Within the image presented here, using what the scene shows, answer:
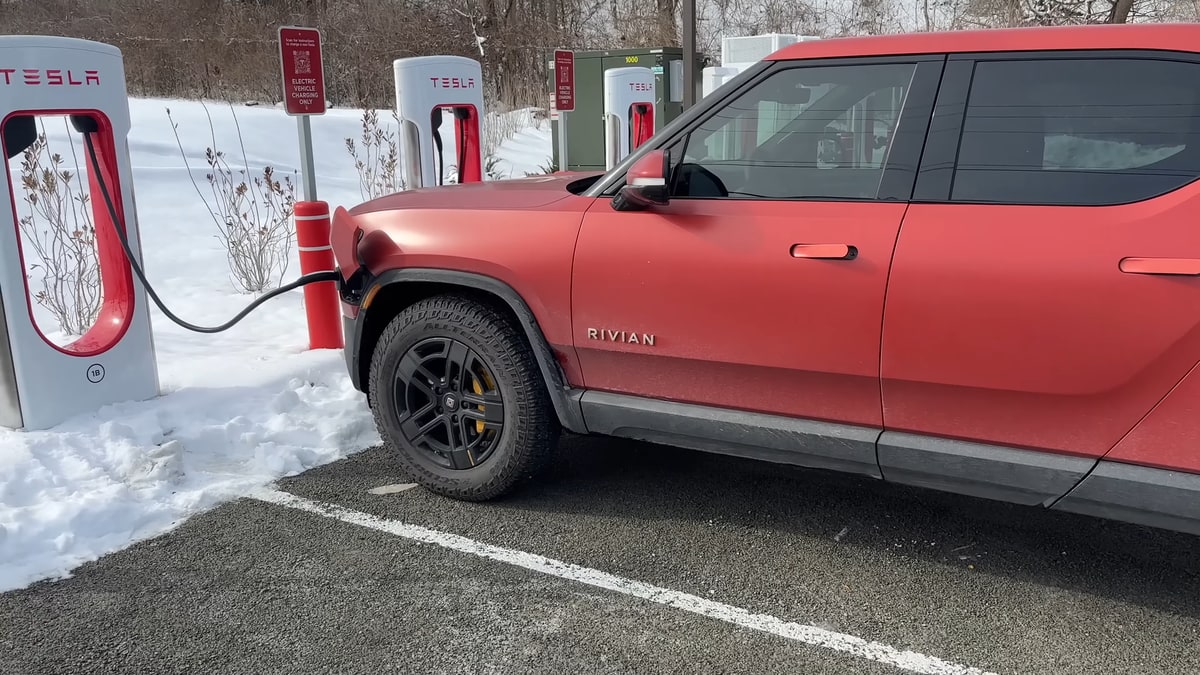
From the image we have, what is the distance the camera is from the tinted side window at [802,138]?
296 centimetres

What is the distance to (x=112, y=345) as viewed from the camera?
4.60 meters

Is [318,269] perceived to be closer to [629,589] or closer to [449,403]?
[449,403]

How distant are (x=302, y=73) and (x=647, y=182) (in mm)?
3053

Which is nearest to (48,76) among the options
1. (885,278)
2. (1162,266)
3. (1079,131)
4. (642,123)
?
(885,278)

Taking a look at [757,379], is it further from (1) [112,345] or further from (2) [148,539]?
(1) [112,345]

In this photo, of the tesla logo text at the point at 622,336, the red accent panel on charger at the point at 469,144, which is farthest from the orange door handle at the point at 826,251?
the red accent panel on charger at the point at 469,144

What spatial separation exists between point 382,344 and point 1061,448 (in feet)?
8.37

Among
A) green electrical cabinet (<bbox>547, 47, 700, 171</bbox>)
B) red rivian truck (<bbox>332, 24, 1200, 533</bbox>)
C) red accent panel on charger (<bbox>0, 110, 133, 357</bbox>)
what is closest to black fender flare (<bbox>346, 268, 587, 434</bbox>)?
red rivian truck (<bbox>332, 24, 1200, 533</bbox>)

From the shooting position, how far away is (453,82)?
6.66 meters

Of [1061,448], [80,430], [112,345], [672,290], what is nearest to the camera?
[1061,448]

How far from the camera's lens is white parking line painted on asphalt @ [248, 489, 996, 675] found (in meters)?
2.71

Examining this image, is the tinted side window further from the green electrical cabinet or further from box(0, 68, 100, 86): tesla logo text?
the green electrical cabinet

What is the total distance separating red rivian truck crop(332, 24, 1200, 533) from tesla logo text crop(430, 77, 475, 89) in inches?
124

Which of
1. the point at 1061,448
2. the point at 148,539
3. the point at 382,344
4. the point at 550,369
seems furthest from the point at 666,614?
the point at 148,539
